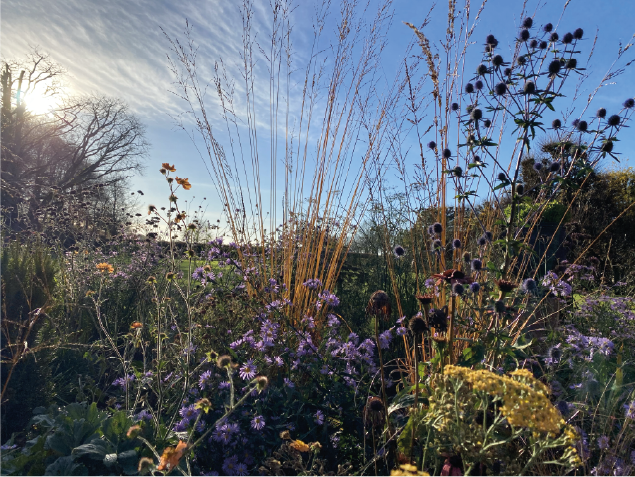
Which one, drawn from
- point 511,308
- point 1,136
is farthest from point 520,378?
point 1,136

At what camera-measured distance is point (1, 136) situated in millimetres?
11898

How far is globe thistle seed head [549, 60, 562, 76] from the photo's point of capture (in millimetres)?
1742

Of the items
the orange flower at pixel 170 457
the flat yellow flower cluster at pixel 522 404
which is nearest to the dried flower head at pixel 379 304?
the flat yellow flower cluster at pixel 522 404

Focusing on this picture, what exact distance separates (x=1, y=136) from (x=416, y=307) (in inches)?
552

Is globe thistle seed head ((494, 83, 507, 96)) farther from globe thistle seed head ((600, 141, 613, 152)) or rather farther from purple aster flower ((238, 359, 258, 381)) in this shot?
purple aster flower ((238, 359, 258, 381))

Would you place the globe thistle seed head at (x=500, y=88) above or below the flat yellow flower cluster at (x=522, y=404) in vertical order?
above

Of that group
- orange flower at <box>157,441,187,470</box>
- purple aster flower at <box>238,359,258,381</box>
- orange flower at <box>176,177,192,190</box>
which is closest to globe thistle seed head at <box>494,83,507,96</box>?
orange flower at <box>176,177,192,190</box>

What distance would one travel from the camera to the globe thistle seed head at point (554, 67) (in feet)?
5.72

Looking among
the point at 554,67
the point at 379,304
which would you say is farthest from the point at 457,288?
the point at 554,67

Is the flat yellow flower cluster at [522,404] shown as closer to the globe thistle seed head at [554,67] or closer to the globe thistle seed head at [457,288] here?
the globe thistle seed head at [457,288]

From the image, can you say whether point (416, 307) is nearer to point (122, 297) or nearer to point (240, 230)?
point (240, 230)

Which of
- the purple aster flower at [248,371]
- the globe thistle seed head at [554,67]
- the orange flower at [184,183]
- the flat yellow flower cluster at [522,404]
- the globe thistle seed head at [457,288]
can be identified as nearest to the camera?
the flat yellow flower cluster at [522,404]

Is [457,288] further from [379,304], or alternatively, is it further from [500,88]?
[500,88]

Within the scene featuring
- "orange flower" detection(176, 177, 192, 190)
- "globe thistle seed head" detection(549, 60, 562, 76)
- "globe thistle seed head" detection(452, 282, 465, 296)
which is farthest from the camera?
"orange flower" detection(176, 177, 192, 190)
